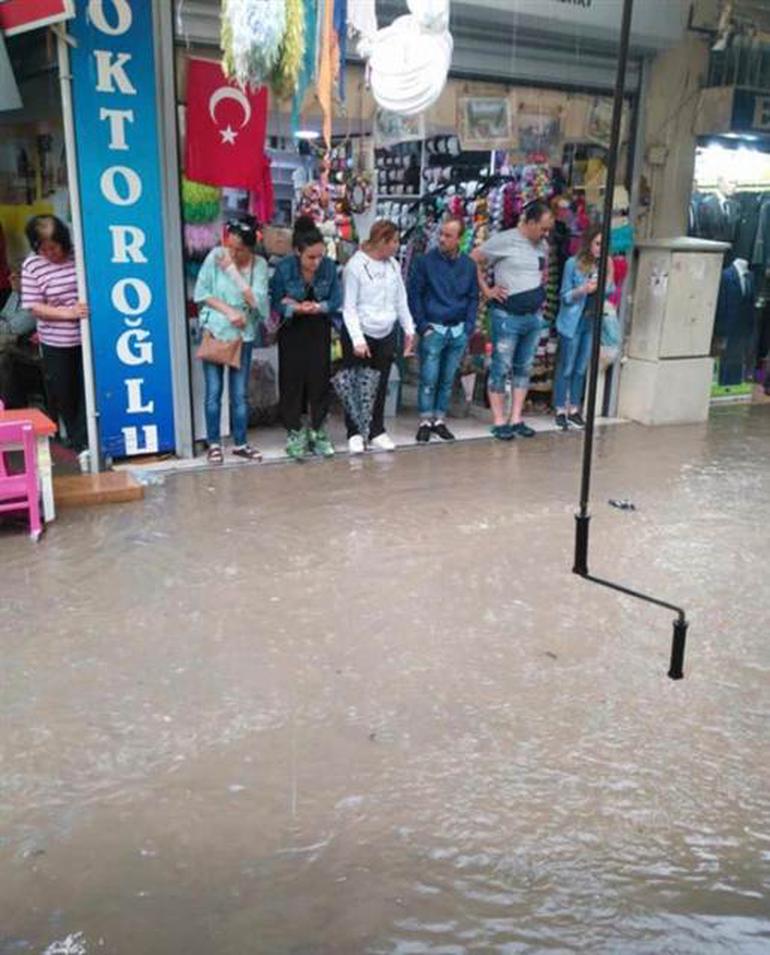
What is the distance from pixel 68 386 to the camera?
583cm

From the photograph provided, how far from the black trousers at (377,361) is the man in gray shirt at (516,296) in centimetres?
88

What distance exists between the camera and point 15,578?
13.7 feet

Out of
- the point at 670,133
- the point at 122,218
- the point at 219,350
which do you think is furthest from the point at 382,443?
the point at 670,133

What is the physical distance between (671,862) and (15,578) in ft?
10.1

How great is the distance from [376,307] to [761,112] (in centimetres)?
391

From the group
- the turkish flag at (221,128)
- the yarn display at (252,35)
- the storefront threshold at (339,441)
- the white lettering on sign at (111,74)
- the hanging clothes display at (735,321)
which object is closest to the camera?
the yarn display at (252,35)

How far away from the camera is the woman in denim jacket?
590cm

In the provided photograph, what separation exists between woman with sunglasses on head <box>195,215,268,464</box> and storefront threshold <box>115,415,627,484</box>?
192 mm

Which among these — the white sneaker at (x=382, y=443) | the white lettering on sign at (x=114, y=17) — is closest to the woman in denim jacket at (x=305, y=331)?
the white sneaker at (x=382, y=443)

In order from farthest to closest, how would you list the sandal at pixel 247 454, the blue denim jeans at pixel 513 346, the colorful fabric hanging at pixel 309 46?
1. the blue denim jeans at pixel 513 346
2. the sandal at pixel 247 454
3. the colorful fabric hanging at pixel 309 46

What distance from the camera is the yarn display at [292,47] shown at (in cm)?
458

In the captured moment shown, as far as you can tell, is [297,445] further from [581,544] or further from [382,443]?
[581,544]

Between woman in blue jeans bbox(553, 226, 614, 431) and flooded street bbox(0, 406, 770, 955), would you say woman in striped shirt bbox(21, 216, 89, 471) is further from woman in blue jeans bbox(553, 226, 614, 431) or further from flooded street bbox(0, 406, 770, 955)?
woman in blue jeans bbox(553, 226, 614, 431)

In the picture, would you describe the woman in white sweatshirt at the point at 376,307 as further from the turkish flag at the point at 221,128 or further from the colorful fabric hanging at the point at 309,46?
the colorful fabric hanging at the point at 309,46
